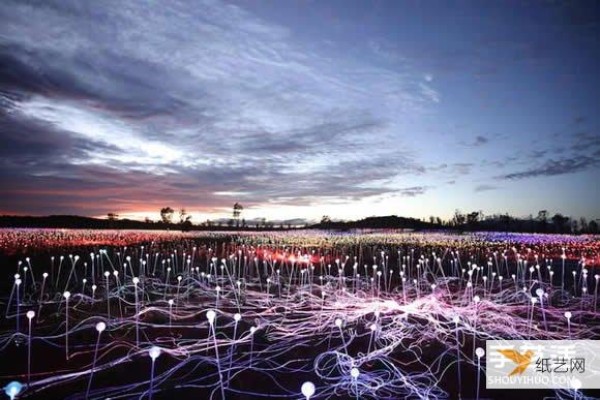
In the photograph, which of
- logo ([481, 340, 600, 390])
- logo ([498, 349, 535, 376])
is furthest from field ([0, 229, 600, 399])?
logo ([498, 349, 535, 376])

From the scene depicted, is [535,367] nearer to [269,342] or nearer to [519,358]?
[519,358]

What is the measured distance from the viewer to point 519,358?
228 inches

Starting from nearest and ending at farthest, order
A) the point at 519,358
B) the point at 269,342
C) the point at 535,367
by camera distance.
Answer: the point at 535,367, the point at 519,358, the point at 269,342

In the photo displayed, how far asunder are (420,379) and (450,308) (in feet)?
13.0

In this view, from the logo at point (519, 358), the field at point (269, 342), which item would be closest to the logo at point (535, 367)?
the logo at point (519, 358)

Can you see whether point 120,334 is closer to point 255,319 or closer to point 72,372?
point 72,372

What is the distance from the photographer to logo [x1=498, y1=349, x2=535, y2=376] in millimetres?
5680

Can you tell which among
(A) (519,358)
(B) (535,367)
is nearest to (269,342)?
(A) (519,358)

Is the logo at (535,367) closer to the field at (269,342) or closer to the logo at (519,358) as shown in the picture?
the logo at (519,358)

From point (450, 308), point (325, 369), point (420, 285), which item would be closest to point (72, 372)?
point (325, 369)

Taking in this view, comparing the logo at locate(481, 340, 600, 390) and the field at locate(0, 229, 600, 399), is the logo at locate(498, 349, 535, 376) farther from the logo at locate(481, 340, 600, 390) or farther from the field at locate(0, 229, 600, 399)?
the field at locate(0, 229, 600, 399)

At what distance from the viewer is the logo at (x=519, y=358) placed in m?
5.68

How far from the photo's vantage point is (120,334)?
26.0 feet

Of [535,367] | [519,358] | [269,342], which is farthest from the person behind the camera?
[269,342]
